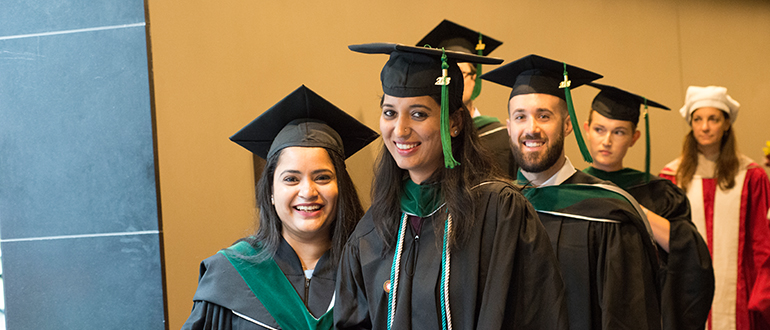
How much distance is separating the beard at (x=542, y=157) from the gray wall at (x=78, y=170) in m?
1.81

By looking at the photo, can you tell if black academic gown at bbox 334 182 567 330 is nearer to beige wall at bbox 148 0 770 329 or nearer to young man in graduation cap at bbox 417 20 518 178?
young man in graduation cap at bbox 417 20 518 178

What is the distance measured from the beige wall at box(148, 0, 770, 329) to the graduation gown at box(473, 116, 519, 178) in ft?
2.26

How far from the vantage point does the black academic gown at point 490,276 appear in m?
1.92

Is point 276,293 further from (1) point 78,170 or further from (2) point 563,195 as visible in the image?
(1) point 78,170

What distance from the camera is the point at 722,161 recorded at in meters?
4.38

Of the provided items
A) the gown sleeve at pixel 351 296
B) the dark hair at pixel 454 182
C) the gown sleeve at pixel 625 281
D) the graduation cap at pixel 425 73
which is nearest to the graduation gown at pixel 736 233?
the gown sleeve at pixel 625 281

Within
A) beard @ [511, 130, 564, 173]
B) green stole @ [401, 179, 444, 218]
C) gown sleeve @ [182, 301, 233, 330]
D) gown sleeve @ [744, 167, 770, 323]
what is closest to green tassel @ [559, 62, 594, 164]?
beard @ [511, 130, 564, 173]

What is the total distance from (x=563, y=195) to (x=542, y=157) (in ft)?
0.72

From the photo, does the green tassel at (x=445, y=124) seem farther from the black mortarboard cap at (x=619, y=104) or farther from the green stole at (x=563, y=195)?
the black mortarboard cap at (x=619, y=104)

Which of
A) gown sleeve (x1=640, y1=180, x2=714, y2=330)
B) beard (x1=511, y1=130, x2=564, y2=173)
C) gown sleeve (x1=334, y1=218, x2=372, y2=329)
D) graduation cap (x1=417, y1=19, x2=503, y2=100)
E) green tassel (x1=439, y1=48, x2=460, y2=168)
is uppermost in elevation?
graduation cap (x1=417, y1=19, x2=503, y2=100)

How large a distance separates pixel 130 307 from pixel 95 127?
93 cm

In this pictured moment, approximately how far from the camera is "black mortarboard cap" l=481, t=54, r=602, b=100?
2.82 metres

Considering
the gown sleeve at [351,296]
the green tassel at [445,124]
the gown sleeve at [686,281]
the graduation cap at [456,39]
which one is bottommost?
the gown sleeve at [686,281]

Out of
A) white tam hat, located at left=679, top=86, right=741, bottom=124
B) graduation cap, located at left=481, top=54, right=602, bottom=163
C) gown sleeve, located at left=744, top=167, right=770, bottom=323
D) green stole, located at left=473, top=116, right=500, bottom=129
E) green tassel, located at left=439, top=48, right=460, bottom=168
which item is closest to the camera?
green tassel, located at left=439, top=48, right=460, bottom=168
